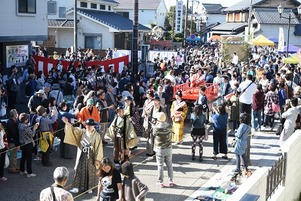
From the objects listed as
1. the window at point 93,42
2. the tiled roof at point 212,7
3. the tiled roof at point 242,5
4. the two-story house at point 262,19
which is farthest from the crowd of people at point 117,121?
the tiled roof at point 212,7

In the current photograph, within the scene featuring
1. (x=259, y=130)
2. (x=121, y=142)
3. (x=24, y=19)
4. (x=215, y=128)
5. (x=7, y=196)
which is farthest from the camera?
(x=24, y=19)

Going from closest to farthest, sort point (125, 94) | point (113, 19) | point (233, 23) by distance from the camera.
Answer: point (125, 94), point (113, 19), point (233, 23)

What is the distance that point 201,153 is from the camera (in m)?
11.1

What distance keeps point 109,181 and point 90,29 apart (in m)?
33.9

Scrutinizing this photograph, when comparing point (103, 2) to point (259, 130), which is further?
point (103, 2)

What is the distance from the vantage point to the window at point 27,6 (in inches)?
756

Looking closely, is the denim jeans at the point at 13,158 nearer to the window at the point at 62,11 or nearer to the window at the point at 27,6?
the window at the point at 27,6

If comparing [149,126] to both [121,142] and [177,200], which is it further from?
[177,200]

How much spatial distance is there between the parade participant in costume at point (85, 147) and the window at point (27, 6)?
12.3 m

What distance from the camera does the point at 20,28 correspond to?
19250 mm

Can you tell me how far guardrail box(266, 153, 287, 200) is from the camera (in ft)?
24.2

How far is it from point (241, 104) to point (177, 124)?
2.82m

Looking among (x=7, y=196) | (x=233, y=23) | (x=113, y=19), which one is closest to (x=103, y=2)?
(x=113, y=19)

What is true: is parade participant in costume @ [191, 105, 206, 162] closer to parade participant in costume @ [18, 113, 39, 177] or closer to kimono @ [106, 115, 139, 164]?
kimono @ [106, 115, 139, 164]
